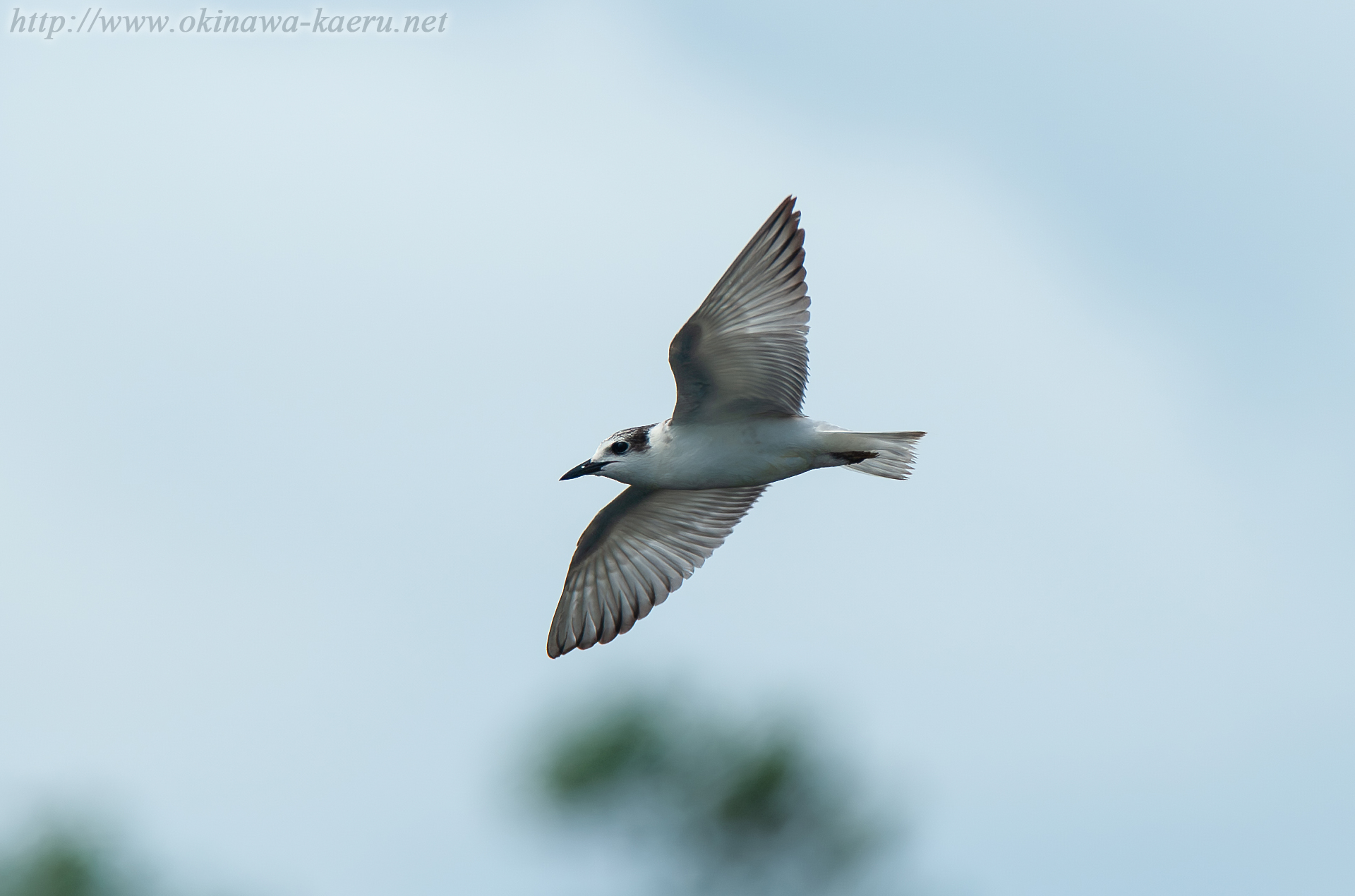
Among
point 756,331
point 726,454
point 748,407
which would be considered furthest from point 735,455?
point 756,331

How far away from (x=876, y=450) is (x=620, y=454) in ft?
6.58

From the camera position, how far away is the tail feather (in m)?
12.7

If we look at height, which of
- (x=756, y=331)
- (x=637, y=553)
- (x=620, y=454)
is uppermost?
(x=756, y=331)

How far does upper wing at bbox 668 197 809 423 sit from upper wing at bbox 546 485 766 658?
2.01 m

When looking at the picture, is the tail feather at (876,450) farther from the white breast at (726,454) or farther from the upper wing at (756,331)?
the upper wing at (756,331)

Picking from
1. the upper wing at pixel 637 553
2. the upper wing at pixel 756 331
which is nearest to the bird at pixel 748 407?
the upper wing at pixel 756 331

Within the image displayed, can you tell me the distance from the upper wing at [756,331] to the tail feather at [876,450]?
1.66 feet

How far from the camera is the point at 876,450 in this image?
1286 centimetres

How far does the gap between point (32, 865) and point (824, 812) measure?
1043 cm

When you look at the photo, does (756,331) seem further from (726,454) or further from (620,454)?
(620,454)

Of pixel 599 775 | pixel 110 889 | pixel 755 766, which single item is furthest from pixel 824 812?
pixel 110 889

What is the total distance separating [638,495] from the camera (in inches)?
574

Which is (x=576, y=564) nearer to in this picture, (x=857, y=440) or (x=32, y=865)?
(x=857, y=440)

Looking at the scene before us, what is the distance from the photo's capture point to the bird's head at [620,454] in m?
13.2
